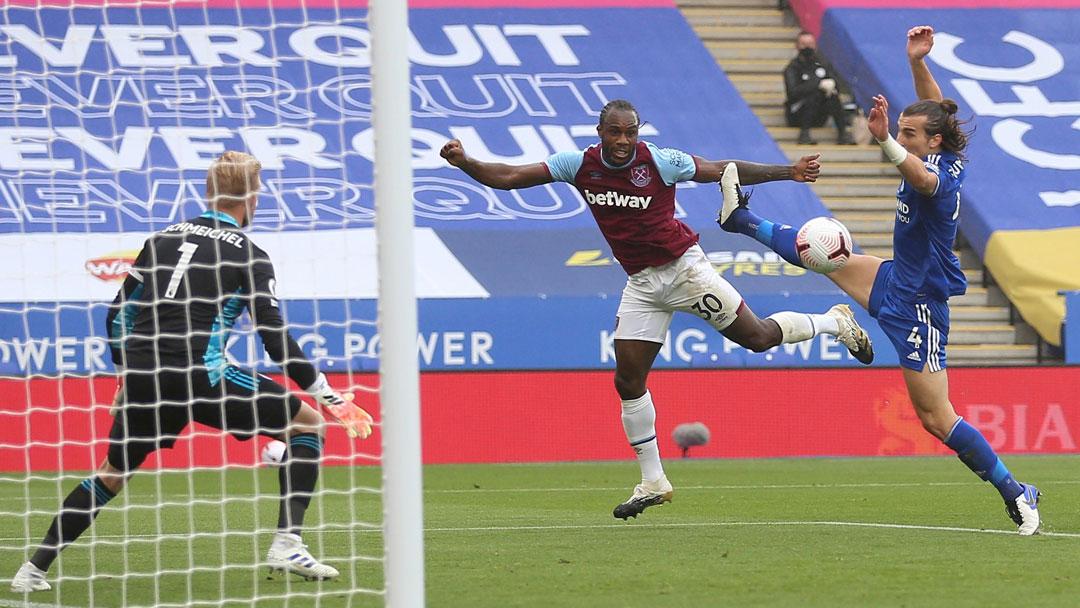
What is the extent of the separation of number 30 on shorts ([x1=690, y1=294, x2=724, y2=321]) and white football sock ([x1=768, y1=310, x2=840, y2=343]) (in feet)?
1.72

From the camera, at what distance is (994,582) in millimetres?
6121

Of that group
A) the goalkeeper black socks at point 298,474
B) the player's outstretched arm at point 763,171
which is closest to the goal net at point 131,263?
the goalkeeper black socks at point 298,474

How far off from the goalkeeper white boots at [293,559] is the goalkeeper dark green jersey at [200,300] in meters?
0.65

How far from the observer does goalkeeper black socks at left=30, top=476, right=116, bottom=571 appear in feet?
20.8

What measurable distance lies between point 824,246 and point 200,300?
12.8 feet

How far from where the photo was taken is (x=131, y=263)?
15.9m

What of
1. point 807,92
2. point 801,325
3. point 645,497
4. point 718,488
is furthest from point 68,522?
point 807,92

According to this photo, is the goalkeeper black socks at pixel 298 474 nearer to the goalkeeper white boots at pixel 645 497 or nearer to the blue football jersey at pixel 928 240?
the goalkeeper white boots at pixel 645 497

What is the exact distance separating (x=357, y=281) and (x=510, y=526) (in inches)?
366

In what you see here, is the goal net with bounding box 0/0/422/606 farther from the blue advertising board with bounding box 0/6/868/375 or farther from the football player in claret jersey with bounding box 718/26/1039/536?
the football player in claret jersey with bounding box 718/26/1039/536

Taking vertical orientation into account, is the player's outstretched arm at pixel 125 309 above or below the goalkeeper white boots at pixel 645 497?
above

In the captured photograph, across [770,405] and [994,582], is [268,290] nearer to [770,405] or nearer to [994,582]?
[994,582]

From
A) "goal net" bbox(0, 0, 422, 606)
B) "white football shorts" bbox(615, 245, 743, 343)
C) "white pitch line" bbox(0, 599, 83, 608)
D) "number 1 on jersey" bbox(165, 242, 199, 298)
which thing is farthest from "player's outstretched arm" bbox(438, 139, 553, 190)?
"white pitch line" bbox(0, 599, 83, 608)

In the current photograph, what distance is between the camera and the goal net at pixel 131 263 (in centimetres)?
732
